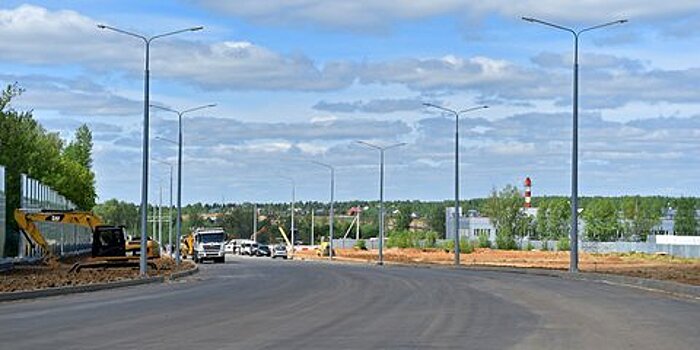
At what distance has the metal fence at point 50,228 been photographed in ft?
230

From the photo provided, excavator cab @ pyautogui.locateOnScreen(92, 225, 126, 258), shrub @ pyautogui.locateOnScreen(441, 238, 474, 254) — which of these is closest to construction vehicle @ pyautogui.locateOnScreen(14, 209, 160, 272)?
excavator cab @ pyautogui.locateOnScreen(92, 225, 126, 258)

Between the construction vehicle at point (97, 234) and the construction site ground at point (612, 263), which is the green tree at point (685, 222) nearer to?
the construction site ground at point (612, 263)

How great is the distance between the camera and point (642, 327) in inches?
854

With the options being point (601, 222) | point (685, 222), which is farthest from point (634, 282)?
point (685, 222)

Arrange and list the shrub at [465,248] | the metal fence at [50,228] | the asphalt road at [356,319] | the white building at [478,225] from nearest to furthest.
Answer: the asphalt road at [356,319]
the metal fence at [50,228]
the shrub at [465,248]
the white building at [478,225]

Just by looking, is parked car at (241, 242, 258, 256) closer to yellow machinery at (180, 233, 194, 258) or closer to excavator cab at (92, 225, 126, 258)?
yellow machinery at (180, 233, 194, 258)

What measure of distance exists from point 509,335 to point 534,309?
710 cm

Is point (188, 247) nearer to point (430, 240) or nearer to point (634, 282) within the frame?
point (430, 240)

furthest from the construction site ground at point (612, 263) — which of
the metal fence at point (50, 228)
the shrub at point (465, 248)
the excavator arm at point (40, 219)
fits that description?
the excavator arm at point (40, 219)

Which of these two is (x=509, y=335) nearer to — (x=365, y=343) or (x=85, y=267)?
(x=365, y=343)

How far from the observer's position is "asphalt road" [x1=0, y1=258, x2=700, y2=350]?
1855 centimetres

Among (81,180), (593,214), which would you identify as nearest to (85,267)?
(81,180)

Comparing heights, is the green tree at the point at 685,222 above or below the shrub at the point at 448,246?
above

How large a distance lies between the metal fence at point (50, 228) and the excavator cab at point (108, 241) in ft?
36.2
